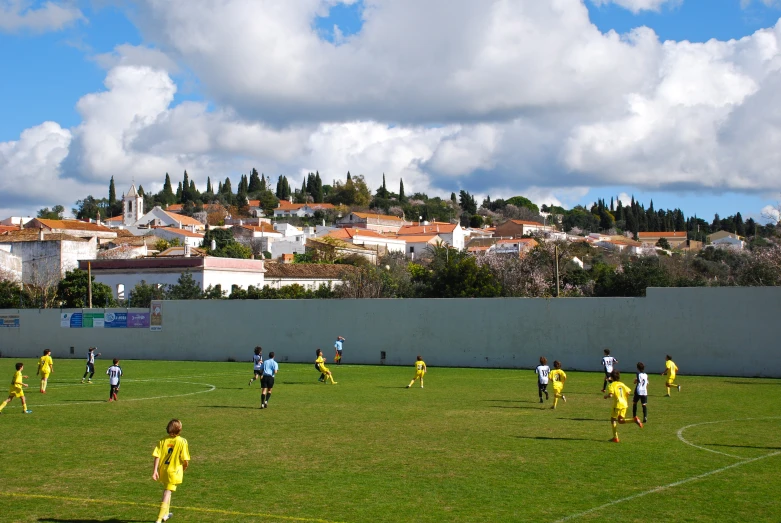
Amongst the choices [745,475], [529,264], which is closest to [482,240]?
[529,264]

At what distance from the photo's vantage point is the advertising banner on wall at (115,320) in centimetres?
5497

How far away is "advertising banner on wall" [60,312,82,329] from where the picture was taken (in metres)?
56.1

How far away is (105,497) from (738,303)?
33322mm

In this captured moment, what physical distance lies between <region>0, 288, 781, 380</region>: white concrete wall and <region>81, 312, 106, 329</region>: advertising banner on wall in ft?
1.17

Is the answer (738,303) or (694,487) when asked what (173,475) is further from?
(738,303)

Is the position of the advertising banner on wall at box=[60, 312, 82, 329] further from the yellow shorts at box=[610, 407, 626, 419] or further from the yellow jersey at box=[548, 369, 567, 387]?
the yellow shorts at box=[610, 407, 626, 419]

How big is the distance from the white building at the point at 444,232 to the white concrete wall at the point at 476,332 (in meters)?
103

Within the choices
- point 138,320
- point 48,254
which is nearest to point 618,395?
point 138,320

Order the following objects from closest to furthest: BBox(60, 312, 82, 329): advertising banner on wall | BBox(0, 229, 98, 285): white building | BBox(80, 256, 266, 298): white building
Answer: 1. BBox(60, 312, 82, 329): advertising banner on wall
2. BBox(80, 256, 266, 298): white building
3. BBox(0, 229, 98, 285): white building

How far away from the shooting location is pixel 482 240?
164250 mm

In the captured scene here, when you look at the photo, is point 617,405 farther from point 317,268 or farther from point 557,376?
point 317,268

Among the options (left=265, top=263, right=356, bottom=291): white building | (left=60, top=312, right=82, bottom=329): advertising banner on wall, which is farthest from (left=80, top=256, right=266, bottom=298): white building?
(left=60, top=312, right=82, bottom=329): advertising banner on wall

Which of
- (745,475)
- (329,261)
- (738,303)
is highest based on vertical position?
(329,261)

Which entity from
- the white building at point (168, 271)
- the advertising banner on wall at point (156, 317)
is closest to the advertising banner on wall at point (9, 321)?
the advertising banner on wall at point (156, 317)
